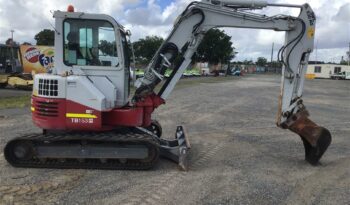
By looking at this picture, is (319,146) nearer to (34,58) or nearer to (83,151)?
(83,151)

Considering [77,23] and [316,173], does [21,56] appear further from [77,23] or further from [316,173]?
[316,173]

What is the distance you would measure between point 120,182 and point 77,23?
3.05 meters

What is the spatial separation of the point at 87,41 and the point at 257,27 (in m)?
3.27

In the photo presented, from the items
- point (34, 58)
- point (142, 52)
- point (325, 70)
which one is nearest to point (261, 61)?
point (325, 70)

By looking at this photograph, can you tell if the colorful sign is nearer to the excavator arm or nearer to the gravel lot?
the gravel lot

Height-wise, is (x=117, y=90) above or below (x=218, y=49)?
below

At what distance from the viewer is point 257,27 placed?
8.66 meters

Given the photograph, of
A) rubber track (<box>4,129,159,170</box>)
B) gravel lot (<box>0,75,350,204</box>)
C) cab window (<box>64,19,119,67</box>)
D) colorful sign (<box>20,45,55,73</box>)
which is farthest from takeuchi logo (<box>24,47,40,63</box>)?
rubber track (<box>4,129,159,170</box>)

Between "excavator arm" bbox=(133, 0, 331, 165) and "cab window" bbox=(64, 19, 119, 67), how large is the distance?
92cm

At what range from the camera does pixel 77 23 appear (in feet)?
26.5

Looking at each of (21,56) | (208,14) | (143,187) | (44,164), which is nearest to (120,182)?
(143,187)

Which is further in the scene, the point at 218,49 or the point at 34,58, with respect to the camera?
the point at 218,49

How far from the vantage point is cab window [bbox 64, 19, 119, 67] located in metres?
8.08

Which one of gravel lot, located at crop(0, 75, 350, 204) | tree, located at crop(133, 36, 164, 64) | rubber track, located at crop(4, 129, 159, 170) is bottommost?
gravel lot, located at crop(0, 75, 350, 204)
